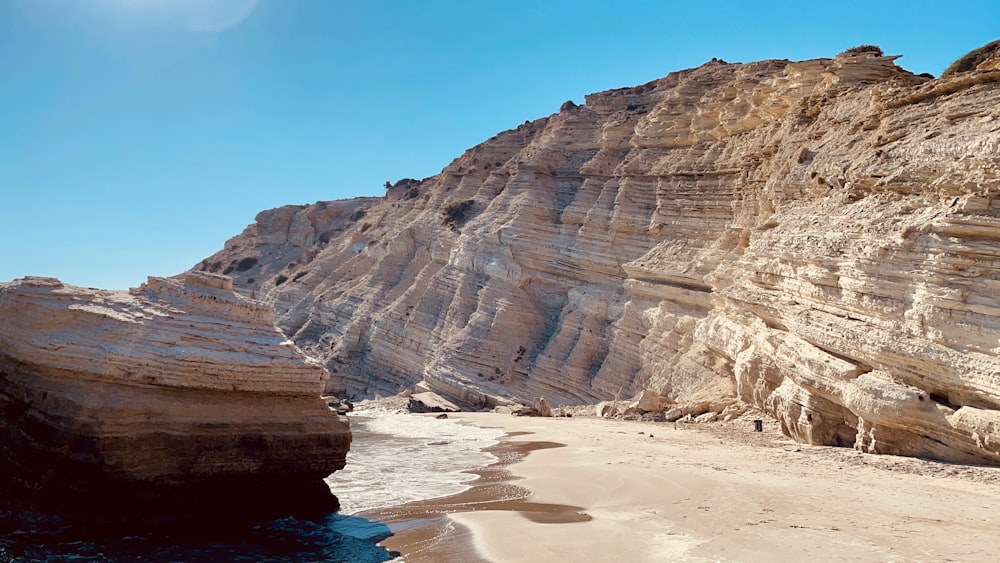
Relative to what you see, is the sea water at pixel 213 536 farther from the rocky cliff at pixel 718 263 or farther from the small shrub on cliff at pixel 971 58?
the small shrub on cliff at pixel 971 58

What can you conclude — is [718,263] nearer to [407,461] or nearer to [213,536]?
[407,461]

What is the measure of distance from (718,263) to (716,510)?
14.2m

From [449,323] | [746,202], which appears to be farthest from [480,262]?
[746,202]

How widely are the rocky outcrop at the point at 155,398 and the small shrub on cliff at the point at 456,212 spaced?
25.9m

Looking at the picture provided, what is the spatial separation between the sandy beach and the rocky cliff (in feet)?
4.97

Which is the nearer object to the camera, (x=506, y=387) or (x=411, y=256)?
(x=506, y=387)

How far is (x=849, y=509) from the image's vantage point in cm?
816

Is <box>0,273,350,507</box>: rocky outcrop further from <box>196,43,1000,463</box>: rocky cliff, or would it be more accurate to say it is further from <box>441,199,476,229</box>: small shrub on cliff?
<box>441,199,476,229</box>: small shrub on cliff

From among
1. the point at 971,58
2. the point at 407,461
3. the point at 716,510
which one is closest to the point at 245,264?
the point at 407,461

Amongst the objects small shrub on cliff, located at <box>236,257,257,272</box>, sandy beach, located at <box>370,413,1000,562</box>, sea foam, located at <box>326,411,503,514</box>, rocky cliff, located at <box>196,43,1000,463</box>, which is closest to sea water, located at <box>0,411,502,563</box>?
sea foam, located at <box>326,411,503,514</box>

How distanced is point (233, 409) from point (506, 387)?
18.1m

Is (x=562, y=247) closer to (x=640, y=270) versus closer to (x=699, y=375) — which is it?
(x=640, y=270)

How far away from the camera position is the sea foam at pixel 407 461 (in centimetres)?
1107

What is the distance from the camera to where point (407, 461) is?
1445 cm
